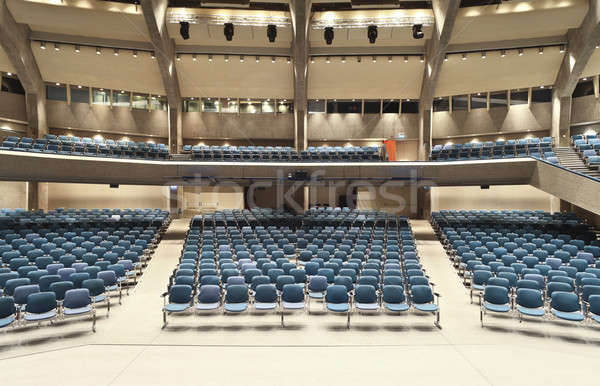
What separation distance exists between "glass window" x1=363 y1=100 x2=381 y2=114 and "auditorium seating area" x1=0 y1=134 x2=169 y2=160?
12.7m

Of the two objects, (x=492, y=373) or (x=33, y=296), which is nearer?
(x=492, y=373)

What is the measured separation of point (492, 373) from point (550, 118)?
64.8 ft

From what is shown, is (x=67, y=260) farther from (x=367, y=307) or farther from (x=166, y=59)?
(x=166, y=59)

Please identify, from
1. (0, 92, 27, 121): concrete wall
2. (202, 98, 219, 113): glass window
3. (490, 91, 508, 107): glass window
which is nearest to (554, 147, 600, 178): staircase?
(490, 91, 508, 107): glass window

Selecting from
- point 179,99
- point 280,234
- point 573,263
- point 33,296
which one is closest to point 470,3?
point 573,263

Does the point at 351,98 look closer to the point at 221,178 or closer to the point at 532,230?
the point at 221,178

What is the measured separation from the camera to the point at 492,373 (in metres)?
4.79

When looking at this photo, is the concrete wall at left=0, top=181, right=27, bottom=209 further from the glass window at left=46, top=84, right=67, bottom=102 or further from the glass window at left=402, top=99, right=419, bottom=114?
the glass window at left=402, top=99, right=419, bottom=114

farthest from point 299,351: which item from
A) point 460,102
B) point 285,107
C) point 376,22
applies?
point 460,102

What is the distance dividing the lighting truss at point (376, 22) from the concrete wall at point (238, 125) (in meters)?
6.46

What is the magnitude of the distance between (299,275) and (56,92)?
19784 millimetres

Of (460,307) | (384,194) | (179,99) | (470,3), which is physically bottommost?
(460,307)

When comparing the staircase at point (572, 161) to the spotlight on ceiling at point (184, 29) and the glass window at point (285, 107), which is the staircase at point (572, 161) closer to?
the glass window at point (285, 107)

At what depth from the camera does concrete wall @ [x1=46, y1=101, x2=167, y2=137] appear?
19.9m
